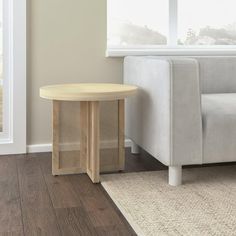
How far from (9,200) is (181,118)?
923 mm

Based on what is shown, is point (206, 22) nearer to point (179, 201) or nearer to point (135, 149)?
point (135, 149)

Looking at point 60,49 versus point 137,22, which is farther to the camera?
point 137,22

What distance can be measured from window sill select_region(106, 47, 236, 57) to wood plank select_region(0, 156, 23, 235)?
1014mm

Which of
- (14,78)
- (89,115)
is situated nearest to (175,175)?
(89,115)

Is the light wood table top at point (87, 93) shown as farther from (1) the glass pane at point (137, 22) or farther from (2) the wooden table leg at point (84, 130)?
(1) the glass pane at point (137, 22)

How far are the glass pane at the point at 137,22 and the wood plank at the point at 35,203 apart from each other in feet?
3.67

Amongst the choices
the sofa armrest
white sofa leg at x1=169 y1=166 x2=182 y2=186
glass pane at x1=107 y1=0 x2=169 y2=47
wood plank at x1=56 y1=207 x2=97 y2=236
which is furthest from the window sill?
wood plank at x1=56 y1=207 x2=97 y2=236

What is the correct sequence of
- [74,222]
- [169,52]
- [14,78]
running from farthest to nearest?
[169,52]
[14,78]
[74,222]

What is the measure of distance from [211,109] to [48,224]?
103cm

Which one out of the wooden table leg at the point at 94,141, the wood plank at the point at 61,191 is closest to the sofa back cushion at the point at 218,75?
the wooden table leg at the point at 94,141

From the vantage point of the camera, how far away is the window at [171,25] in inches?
123

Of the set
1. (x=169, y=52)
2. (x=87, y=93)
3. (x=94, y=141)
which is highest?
(x=169, y=52)

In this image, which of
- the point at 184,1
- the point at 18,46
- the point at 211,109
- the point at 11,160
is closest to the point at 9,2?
the point at 18,46

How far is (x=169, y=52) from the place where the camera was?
10.2 ft
